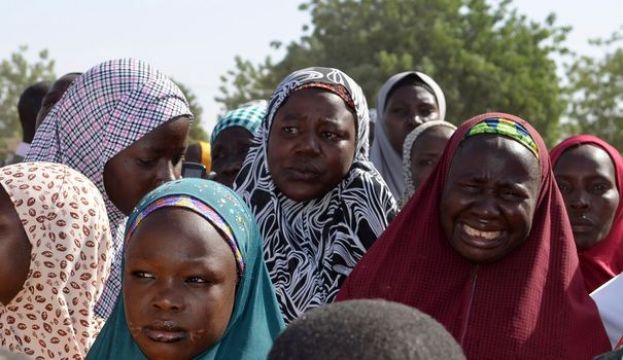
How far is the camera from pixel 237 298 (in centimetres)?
335

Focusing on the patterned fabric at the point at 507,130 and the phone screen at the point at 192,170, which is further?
the phone screen at the point at 192,170

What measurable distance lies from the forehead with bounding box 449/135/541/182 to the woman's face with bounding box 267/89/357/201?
705 millimetres

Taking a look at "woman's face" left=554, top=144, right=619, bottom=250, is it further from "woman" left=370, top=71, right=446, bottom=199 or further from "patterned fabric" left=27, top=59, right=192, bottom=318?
"woman" left=370, top=71, right=446, bottom=199

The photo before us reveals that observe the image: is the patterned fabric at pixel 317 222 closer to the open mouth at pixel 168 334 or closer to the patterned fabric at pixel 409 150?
the open mouth at pixel 168 334

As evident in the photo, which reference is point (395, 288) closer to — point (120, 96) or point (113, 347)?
point (113, 347)

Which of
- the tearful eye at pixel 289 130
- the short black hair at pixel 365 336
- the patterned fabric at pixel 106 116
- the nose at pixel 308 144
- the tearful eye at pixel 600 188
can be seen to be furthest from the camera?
the tearful eye at pixel 600 188

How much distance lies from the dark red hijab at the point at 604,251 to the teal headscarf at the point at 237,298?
6.98 feet

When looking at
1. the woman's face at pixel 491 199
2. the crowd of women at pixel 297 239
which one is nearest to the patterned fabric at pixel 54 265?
the crowd of women at pixel 297 239

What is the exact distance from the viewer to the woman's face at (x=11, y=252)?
358cm

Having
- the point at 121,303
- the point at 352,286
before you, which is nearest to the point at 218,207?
the point at 121,303

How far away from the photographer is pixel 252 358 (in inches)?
128

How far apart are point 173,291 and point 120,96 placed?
72.2 inches

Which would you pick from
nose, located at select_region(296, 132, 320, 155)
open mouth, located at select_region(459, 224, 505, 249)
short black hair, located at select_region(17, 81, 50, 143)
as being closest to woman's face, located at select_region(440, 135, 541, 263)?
open mouth, located at select_region(459, 224, 505, 249)

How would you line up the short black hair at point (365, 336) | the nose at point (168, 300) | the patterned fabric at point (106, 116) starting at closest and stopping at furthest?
the short black hair at point (365, 336) → the nose at point (168, 300) → the patterned fabric at point (106, 116)
